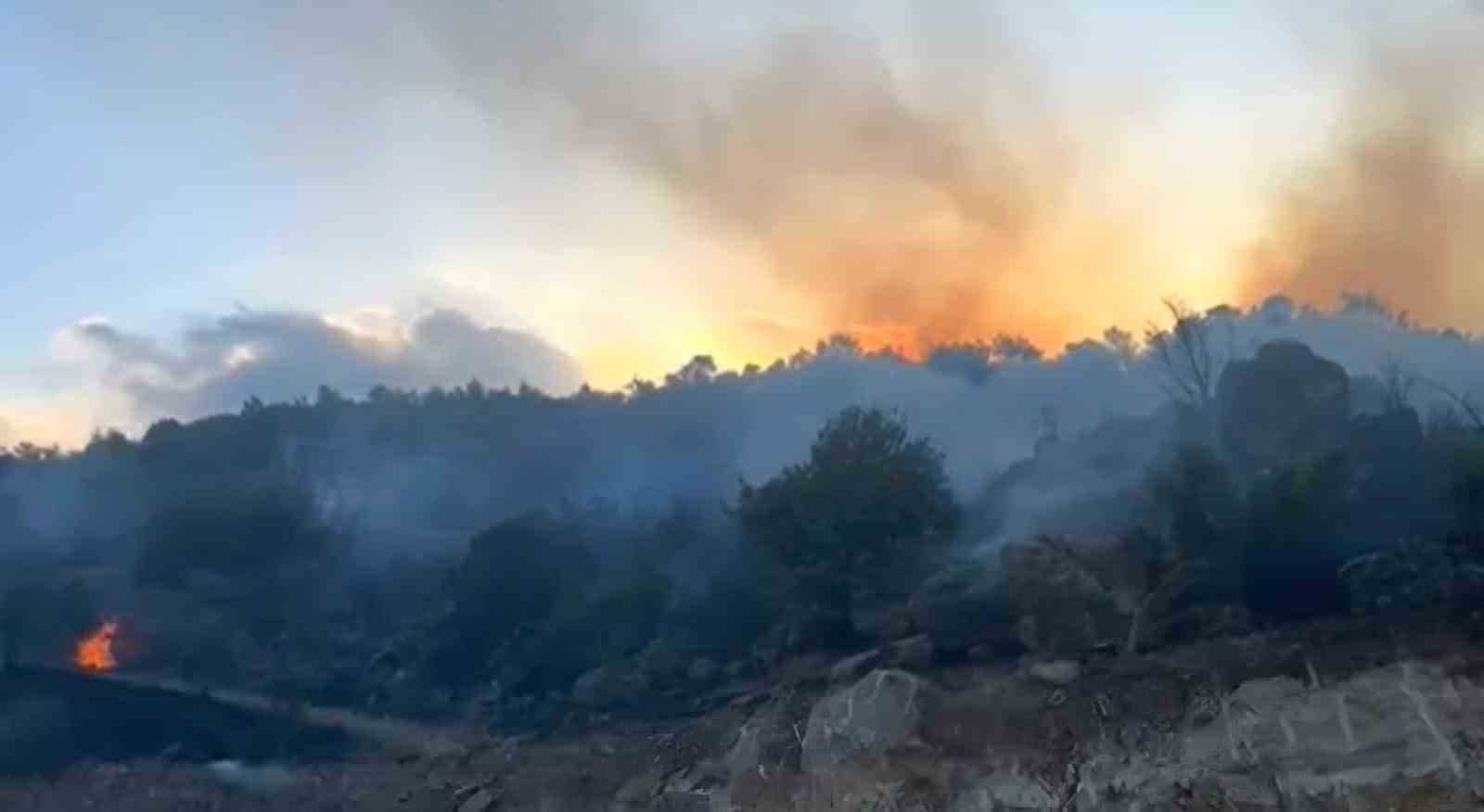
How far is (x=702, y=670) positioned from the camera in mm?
52406

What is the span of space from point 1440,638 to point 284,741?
37.0 meters

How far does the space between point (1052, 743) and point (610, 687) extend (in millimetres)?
21270

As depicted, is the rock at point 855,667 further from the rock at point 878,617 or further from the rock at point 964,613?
the rock at point 878,617

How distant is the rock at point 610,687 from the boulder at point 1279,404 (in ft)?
73.4

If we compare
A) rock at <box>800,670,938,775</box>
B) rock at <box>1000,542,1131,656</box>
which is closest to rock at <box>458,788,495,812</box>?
rock at <box>800,670,938,775</box>

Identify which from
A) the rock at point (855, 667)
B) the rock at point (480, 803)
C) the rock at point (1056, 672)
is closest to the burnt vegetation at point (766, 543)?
the rock at point (855, 667)

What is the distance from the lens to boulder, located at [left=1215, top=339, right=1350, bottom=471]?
5716cm

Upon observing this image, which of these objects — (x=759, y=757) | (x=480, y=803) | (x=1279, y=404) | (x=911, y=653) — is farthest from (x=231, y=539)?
(x=1279, y=404)

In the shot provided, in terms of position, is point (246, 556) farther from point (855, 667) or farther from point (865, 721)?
point (865, 721)

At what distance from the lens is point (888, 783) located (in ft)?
115

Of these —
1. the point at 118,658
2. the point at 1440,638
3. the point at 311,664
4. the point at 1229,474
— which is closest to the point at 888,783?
the point at 1440,638

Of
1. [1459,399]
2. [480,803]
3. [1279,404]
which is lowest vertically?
[480,803]

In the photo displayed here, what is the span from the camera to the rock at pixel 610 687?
51906 millimetres

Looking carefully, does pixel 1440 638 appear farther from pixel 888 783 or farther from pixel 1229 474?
pixel 1229 474
